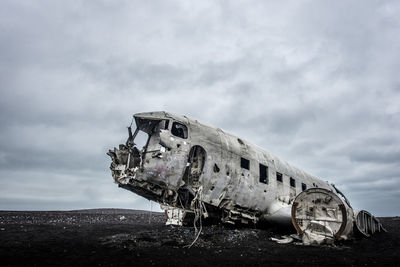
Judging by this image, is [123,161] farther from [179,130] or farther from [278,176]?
[278,176]

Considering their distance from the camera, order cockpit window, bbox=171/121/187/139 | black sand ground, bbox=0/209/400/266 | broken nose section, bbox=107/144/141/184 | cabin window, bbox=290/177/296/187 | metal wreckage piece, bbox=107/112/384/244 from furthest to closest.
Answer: cabin window, bbox=290/177/296/187 < cockpit window, bbox=171/121/187/139 < metal wreckage piece, bbox=107/112/384/244 < broken nose section, bbox=107/144/141/184 < black sand ground, bbox=0/209/400/266

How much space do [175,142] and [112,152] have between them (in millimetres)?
2471

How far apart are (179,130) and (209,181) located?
94.4 inches

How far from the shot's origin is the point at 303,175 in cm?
1862

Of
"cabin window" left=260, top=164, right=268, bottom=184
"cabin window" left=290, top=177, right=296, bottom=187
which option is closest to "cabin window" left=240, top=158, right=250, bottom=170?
"cabin window" left=260, top=164, right=268, bottom=184

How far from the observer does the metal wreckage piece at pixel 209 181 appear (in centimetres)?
1065

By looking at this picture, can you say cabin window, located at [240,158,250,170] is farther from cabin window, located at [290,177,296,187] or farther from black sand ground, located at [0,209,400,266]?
cabin window, located at [290,177,296,187]

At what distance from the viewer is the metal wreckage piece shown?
34.9 ft

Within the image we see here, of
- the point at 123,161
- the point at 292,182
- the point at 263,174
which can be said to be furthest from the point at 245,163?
the point at 123,161

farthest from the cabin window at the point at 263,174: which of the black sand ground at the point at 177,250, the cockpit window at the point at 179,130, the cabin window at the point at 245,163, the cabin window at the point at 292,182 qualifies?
the cockpit window at the point at 179,130

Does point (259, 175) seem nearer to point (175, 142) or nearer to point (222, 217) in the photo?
point (222, 217)

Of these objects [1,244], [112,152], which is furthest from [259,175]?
[1,244]

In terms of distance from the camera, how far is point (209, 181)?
453 inches

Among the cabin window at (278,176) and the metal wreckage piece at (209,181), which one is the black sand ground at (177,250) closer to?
the metal wreckage piece at (209,181)
